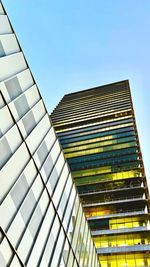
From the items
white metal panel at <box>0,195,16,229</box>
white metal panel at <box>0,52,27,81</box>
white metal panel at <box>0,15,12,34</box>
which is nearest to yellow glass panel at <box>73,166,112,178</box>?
white metal panel at <box>0,52,27,81</box>

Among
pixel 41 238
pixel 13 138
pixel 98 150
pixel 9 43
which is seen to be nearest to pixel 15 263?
pixel 41 238

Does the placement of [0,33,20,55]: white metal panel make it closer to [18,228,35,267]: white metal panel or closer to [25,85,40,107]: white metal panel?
[25,85,40,107]: white metal panel

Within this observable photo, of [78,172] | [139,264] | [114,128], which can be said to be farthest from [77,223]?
[114,128]

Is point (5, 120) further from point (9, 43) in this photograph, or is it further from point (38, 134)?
point (9, 43)

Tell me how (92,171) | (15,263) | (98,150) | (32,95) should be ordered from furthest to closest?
(98,150)
(92,171)
(32,95)
(15,263)

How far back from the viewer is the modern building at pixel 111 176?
6006cm

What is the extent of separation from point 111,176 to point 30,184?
64598mm

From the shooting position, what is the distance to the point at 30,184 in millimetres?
16922

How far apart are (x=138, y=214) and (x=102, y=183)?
15576mm

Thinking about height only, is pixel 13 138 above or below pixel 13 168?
above

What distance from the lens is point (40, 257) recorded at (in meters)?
15.7

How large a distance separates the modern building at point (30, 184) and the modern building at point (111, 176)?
36927 millimetres

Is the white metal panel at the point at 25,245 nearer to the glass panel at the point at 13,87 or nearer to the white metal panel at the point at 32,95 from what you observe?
the glass panel at the point at 13,87

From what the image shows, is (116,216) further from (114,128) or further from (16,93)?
(16,93)
